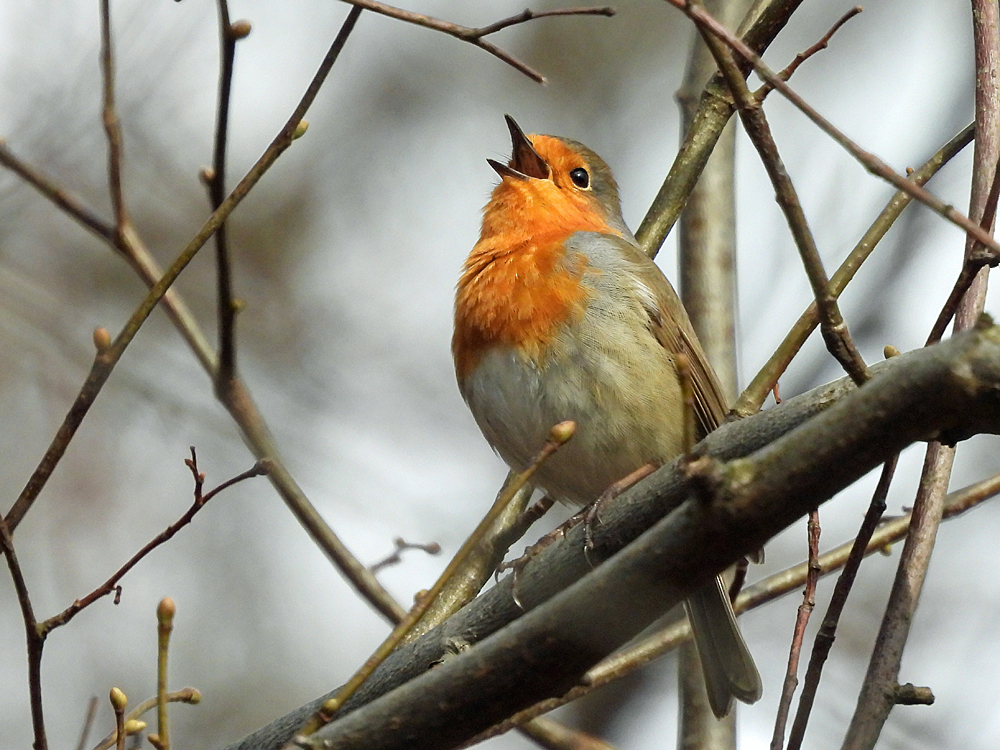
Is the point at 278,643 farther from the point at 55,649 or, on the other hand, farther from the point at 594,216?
the point at 594,216

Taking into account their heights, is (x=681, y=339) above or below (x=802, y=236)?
above

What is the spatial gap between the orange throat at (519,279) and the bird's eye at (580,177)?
1.08ft

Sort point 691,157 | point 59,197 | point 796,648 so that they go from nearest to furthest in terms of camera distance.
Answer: point 796,648 → point 59,197 → point 691,157

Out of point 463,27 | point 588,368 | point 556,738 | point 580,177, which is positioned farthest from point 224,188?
point 580,177

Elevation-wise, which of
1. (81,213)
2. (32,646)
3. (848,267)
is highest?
(81,213)

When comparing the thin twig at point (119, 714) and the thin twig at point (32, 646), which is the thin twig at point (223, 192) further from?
the thin twig at point (119, 714)

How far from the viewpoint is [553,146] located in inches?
210

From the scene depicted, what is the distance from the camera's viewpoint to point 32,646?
2361 mm

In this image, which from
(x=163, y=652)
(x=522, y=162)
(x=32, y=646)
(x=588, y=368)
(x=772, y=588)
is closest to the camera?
(x=163, y=652)

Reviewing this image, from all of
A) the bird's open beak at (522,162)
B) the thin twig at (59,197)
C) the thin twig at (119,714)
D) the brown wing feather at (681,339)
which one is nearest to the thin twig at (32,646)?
the thin twig at (119,714)

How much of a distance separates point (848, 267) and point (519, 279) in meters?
1.46

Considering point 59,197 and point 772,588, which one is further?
point 772,588

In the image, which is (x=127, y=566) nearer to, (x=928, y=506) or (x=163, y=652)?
(x=163, y=652)

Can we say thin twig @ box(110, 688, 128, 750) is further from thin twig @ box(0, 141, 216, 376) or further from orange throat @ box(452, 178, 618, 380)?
orange throat @ box(452, 178, 618, 380)
